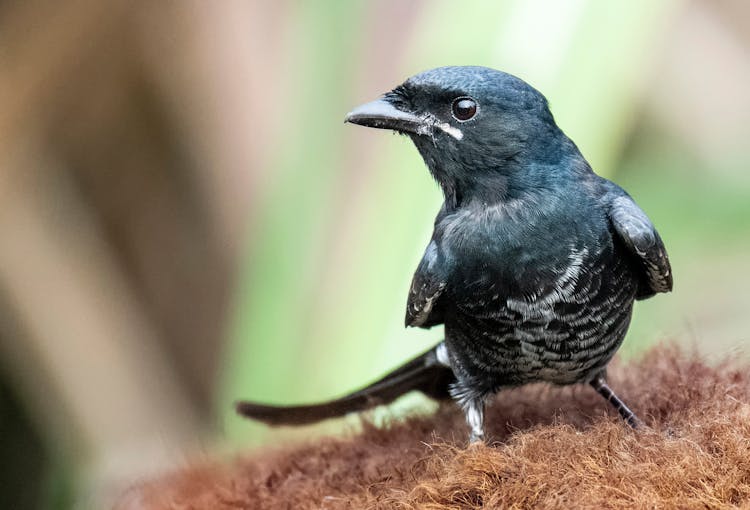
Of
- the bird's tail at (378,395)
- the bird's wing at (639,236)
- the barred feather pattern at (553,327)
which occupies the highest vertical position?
the bird's wing at (639,236)

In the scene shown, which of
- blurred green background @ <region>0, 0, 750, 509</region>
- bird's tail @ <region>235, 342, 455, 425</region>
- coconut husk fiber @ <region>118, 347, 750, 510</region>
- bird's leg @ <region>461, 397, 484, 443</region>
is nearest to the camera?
coconut husk fiber @ <region>118, 347, 750, 510</region>

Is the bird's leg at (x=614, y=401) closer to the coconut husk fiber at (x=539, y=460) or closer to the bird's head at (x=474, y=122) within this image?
the coconut husk fiber at (x=539, y=460)

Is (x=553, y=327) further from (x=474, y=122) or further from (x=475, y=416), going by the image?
(x=474, y=122)

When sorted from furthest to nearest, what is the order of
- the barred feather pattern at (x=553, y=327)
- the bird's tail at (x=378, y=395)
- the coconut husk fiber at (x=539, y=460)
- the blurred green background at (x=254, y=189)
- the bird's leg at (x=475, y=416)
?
1. the blurred green background at (x=254, y=189)
2. the bird's tail at (x=378, y=395)
3. the bird's leg at (x=475, y=416)
4. the barred feather pattern at (x=553, y=327)
5. the coconut husk fiber at (x=539, y=460)

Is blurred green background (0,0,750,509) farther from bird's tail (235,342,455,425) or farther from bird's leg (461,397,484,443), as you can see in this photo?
bird's leg (461,397,484,443)

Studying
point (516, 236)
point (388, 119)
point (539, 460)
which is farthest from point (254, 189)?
point (539, 460)

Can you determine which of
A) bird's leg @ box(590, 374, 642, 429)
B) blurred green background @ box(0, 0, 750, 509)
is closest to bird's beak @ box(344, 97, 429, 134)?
bird's leg @ box(590, 374, 642, 429)

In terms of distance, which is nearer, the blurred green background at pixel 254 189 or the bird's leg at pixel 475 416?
the bird's leg at pixel 475 416

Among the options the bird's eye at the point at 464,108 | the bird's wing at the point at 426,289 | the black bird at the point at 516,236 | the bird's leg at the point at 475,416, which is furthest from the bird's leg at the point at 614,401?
the bird's eye at the point at 464,108
